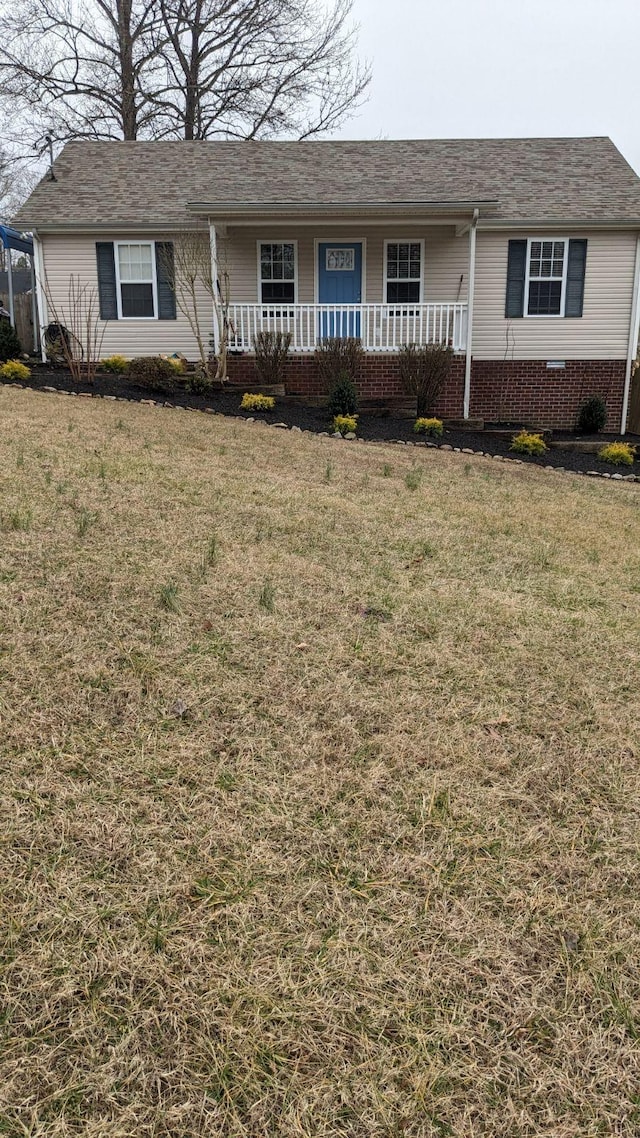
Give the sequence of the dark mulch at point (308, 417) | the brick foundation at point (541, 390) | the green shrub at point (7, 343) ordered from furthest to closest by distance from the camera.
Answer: the brick foundation at point (541, 390) → the green shrub at point (7, 343) → the dark mulch at point (308, 417)

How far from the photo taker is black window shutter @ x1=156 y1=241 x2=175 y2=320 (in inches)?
570

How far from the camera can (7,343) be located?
45.9ft

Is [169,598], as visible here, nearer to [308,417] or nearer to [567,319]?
[308,417]

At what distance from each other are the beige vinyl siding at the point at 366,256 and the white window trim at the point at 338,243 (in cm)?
2

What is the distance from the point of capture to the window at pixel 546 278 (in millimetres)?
14523

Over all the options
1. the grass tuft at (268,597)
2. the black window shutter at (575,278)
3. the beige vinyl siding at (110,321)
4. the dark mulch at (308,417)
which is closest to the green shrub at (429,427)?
the dark mulch at (308,417)

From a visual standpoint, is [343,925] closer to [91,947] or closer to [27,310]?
[91,947]

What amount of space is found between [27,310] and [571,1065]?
20374 millimetres

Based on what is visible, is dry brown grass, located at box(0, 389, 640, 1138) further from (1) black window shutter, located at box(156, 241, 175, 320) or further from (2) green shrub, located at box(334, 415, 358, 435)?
(1) black window shutter, located at box(156, 241, 175, 320)

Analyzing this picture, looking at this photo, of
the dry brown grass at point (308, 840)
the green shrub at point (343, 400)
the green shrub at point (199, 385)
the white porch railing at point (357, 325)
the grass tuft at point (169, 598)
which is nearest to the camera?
the dry brown grass at point (308, 840)

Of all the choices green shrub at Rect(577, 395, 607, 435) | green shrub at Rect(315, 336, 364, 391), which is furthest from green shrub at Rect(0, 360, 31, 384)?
green shrub at Rect(577, 395, 607, 435)

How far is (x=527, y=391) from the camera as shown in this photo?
14844 mm

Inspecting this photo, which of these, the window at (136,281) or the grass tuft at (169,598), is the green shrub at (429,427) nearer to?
the window at (136,281)

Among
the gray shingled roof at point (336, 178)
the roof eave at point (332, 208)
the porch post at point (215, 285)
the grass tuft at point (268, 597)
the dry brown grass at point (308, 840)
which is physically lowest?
the dry brown grass at point (308, 840)
